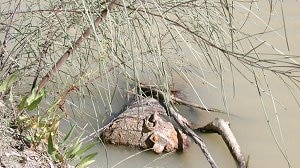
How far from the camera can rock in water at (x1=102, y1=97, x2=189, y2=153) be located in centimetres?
321

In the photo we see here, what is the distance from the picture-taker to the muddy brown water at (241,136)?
10.4 feet

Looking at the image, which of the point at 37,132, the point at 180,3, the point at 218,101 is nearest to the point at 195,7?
the point at 180,3

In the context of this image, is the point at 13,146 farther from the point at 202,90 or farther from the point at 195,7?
the point at 202,90

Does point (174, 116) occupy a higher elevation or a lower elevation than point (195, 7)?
lower

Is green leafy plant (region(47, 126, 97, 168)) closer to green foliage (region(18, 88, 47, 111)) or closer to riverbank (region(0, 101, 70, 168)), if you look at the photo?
riverbank (region(0, 101, 70, 168))

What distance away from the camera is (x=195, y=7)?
207cm

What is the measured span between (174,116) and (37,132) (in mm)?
1107

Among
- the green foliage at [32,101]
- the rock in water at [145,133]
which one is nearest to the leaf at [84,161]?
the green foliage at [32,101]

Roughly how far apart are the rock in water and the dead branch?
19 centimetres

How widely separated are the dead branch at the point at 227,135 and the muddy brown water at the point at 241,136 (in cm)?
5

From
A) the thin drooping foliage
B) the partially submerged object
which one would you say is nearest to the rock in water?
the partially submerged object

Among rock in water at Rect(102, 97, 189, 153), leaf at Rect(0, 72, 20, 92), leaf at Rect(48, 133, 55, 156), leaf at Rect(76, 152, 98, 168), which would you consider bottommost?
rock in water at Rect(102, 97, 189, 153)

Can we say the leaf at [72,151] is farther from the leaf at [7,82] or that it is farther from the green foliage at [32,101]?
the leaf at [7,82]

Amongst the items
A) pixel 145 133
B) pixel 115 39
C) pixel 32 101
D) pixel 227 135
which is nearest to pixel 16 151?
pixel 32 101
